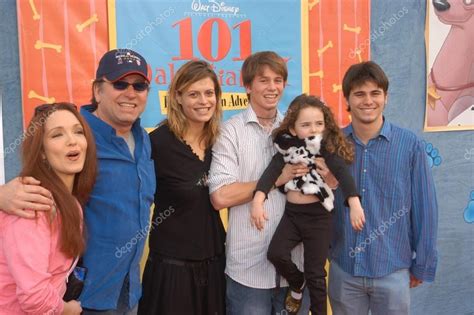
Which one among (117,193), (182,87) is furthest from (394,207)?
(117,193)

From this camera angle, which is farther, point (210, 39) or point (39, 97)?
point (210, 39)

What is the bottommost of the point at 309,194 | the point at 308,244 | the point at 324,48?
the point at 308,244

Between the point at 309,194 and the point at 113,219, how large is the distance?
921mm

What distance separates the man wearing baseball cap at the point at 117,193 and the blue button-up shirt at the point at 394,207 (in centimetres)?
109

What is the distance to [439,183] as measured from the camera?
3.83 metres

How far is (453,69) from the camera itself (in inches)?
148

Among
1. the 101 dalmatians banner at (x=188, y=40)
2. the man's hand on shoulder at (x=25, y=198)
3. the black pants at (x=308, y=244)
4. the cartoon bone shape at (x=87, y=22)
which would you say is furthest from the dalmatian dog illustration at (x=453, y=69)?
the man's hand on shoulder at (x=25, y=198)

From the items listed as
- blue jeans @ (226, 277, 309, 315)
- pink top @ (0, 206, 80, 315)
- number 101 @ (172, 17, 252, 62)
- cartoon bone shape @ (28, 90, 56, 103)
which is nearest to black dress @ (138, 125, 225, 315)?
blue jeans @ (226, 277, 309, 315)

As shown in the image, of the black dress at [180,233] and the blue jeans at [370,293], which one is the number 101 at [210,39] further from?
the blue jeans at [370,293]

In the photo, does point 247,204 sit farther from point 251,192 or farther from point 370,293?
point 370,293

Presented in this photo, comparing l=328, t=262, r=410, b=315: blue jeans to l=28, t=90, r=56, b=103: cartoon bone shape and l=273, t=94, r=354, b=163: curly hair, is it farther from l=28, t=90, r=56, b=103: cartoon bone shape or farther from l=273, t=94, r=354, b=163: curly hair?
l=28, t=90, r=56, b=103: cartoon bone shape

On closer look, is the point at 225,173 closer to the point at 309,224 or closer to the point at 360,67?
the point at 309,224

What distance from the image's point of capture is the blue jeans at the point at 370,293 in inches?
93.9

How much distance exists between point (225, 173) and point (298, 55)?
1518 millimetres
